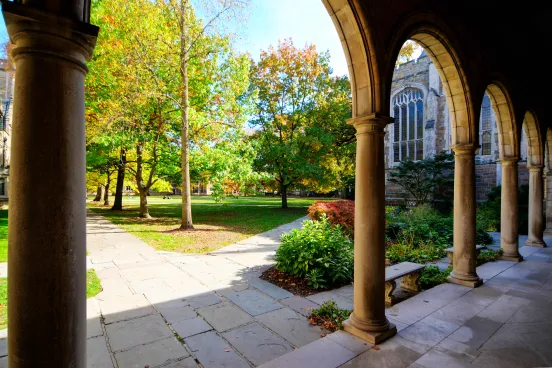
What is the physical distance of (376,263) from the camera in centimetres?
327

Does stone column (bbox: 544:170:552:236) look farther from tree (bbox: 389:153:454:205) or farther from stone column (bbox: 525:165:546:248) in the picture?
tree (bbox: 389:153:454:205)

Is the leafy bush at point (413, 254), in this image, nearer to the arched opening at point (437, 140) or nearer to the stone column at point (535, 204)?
the arched opening at point (437, 140)

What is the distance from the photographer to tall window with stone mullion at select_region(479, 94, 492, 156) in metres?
16.0

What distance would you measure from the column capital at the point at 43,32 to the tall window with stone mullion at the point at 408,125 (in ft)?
67.4

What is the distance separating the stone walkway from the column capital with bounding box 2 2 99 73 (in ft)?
9.39

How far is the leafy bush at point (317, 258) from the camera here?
17.7 ft

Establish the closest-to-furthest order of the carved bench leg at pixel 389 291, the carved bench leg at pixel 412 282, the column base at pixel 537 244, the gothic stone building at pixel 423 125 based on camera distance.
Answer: the carved bench leg at pixel 389 291
the carved bench leg at pixel 412 282
the column base at pixel 537 244
the gothic stone building at pixel 423 125

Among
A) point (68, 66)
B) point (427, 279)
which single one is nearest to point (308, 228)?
point (427, 279)

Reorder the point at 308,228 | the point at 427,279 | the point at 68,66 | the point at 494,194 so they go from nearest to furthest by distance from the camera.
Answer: the point at 68,66 < the point at 427,279 < the point at 308,228 < the point at 494,194

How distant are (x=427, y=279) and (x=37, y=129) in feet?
19.9

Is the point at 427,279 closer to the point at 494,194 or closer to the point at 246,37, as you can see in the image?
the point at 246,37

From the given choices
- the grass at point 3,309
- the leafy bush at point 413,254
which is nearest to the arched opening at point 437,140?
the leafy bush at point 413,254

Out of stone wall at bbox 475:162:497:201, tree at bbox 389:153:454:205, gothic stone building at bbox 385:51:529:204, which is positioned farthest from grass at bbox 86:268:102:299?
gothic stone building at bbox 385:51:529:204

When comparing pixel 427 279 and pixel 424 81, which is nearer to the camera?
pixel 427 279
